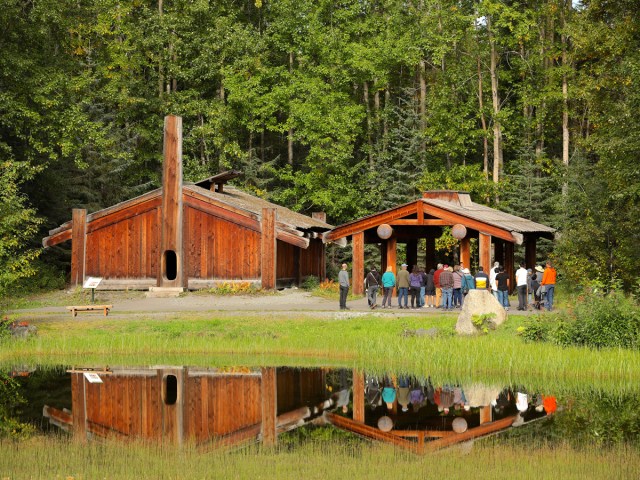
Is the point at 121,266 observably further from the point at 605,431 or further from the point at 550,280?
the point at 605,431

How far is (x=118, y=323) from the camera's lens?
30438 mm

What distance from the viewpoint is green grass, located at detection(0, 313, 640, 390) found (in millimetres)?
23188

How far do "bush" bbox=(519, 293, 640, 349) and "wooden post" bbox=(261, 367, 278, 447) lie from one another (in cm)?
724

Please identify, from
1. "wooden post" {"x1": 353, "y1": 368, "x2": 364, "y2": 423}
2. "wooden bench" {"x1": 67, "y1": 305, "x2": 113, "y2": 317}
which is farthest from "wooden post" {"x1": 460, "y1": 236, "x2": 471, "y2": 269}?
"wooden post" {"x1": 353, "y1": 368, "x2": 364, "y2": 423}

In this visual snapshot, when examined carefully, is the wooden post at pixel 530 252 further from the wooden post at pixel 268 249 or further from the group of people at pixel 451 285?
the wooden post at pixel 268 249

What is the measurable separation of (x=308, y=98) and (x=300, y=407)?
3942 centimetres

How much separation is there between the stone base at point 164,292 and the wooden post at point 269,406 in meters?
16.8

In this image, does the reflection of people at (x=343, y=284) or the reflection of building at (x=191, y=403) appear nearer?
the reflection of building at (x=191, y=403)

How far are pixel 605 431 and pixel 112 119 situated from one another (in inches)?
1694

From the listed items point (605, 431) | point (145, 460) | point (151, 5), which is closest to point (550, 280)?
point (605, 431)

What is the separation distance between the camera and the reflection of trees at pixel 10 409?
17.6 m

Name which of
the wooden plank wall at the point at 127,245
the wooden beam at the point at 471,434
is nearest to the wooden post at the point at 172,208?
the wooden plank wall at the point at 127,245

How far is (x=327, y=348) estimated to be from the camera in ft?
87.5

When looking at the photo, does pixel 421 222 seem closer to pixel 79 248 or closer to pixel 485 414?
pixel 79 248
